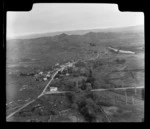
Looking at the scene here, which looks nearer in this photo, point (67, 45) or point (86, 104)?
point (86, 104)

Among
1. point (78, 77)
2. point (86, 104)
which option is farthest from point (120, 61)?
point (86, 104)

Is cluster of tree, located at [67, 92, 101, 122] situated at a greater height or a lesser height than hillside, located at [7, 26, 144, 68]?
lesser

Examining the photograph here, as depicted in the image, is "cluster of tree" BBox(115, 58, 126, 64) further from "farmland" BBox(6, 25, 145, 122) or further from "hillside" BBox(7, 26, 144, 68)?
"hillside" BBox(7, 26, 144, 68)

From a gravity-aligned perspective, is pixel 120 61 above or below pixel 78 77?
above

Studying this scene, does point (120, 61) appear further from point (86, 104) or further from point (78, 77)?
point (86, 104)

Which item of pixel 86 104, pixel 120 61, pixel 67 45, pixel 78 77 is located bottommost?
pixel 86 104

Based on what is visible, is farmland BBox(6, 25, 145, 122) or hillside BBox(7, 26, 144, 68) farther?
hillside BBox(7, 26, 144, 68)
